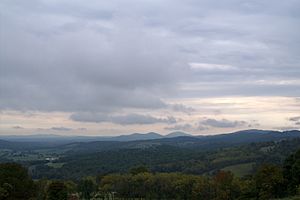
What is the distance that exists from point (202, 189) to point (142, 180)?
51.7 feet

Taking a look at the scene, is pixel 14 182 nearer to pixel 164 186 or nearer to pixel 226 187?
pixel 164 186

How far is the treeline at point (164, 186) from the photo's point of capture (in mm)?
71750

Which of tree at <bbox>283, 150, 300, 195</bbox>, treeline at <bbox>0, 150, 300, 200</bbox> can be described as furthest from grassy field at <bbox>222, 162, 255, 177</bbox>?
tree at <bbox>283, 150, 300, 195</bbox>

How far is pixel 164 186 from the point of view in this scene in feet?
333

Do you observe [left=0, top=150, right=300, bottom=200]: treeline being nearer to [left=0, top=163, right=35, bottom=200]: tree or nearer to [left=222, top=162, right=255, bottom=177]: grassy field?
[left=0, top=163, right=35, bottom=200]: tree

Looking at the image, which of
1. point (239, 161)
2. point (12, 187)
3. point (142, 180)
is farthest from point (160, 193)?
point (239, 161)

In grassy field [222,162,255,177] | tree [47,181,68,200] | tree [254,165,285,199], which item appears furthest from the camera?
grassy field [222,162,255,177]

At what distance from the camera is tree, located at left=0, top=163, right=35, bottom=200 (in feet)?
228

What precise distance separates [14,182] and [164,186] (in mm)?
41144

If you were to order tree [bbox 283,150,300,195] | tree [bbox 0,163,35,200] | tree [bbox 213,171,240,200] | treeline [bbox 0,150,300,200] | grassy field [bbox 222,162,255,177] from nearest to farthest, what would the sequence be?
1. tree [bbox 0,163,35,200]
2. tree [bbox 283,150,300,195]
3. treeline [bbox 0,150,300,200]
4. tree [bbox 213,171,240,200]
5. grassy field [bbox 222,162,255,177]

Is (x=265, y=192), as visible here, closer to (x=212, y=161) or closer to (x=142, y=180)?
(x=142, y=180)

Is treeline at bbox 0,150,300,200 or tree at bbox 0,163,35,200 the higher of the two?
tree at bbox 0,163,35,200

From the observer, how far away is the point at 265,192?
7538 cm

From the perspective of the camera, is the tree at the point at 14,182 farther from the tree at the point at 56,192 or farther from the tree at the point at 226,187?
the tree at the point at 226,187
